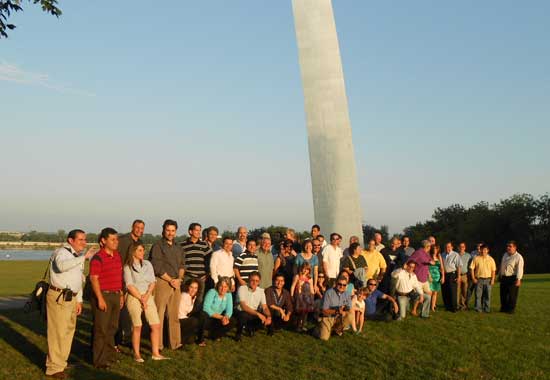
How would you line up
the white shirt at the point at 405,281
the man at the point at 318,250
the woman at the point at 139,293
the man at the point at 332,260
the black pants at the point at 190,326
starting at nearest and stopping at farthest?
the woman at the point at 139,293
the black pants at the point at 190,326
the man at the point at 318,250
the man at the point at 332,260
the white shirt at the point at 405,281

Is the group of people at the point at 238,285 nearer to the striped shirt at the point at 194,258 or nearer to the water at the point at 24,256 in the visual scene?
the striped shirt at the point at 194,258

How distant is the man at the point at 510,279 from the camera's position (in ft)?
35.8

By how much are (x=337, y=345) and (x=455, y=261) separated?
428 centimetres

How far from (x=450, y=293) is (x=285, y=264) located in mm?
3201

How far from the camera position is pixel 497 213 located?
45.0 m

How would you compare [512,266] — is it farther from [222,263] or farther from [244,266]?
[222,263]

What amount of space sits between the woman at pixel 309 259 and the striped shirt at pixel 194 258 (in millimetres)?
1450

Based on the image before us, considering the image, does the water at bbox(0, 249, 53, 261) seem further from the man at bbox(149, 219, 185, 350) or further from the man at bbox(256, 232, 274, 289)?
the man at bbox(149, 219, 185, 350)

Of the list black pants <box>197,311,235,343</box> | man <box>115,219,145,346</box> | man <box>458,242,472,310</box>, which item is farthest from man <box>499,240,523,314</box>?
man <box>115,219,145,346</box>

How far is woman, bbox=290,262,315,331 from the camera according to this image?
29.0 ft

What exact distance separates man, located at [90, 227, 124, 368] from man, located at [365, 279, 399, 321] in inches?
162

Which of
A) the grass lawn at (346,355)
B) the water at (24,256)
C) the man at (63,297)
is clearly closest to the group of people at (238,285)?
the man at (63,297)

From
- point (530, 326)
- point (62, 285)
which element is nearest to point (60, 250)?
point (62, 285)

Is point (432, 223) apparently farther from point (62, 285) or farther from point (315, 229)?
point (62, 285)
